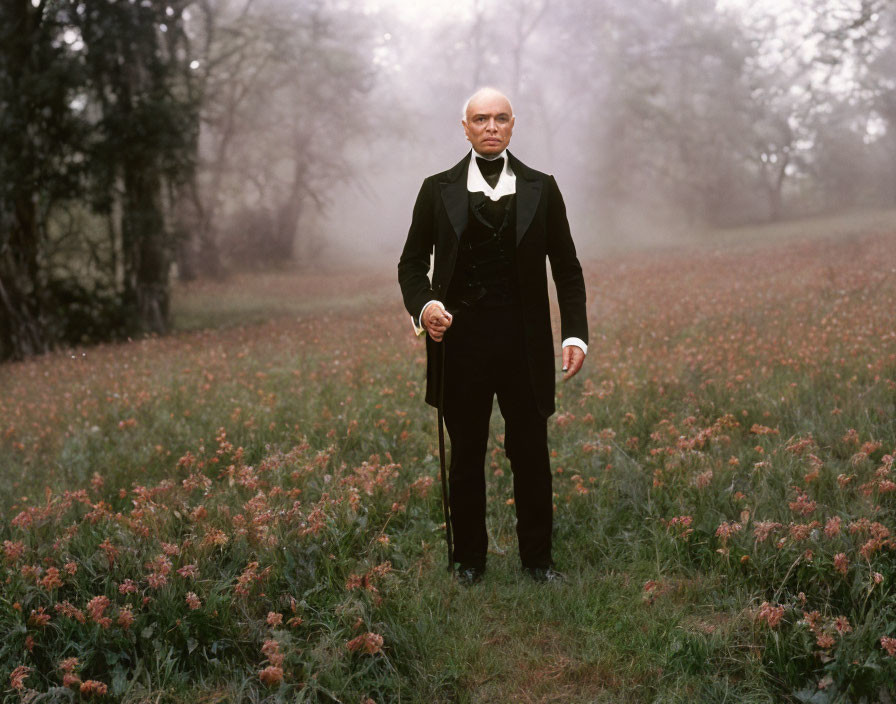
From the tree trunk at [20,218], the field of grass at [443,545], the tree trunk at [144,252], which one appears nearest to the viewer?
the field of grass at [443,545]

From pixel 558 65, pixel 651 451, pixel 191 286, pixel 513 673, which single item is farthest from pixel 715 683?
pixel 558 65

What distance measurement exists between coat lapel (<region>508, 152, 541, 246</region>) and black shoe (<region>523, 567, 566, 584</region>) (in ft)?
5.49

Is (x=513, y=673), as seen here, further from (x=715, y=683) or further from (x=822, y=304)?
(x=822, y=304)

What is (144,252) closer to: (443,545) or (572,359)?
(443,545)

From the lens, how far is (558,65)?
3247cm

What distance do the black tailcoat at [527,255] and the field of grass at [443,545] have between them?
1.01m

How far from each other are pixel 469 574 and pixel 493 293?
145 cm

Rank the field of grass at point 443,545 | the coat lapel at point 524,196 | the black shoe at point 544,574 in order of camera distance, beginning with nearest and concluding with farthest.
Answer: the field of grass at point 443,545 → the coat lapel at point 524,196 → the black shoe at point 544,574

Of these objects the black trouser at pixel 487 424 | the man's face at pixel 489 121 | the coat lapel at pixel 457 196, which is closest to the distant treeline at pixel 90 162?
the coat lapel at pixel 457 196

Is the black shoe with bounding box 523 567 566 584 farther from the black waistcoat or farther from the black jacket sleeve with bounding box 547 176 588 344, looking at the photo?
the black waistcoat

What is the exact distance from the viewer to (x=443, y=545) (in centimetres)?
418

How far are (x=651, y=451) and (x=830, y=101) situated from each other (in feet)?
123

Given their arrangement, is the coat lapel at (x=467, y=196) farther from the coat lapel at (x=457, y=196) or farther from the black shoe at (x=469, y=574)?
the black shoe at (x=469, y=574)

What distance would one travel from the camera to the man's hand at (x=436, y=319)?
3281 millimetres
